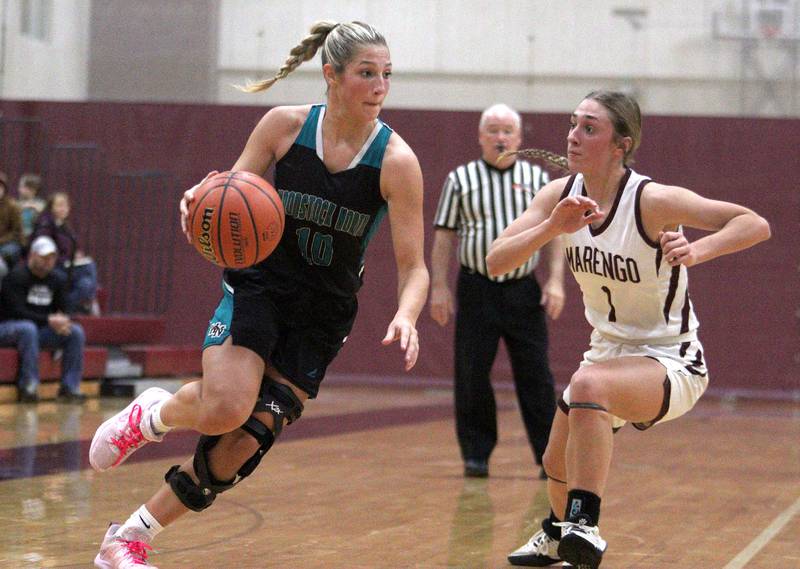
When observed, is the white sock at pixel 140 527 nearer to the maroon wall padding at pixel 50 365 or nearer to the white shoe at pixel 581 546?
the white shoe at pixel 581 546

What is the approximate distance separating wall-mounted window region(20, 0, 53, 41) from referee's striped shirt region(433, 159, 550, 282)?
331 inches

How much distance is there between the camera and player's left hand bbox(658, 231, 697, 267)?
12.0 ft

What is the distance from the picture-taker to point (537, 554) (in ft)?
13.9

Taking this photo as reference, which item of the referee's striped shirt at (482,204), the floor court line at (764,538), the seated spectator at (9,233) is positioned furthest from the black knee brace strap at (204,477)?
the seated spectator at (9,233)

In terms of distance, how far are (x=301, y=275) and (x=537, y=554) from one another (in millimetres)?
1252

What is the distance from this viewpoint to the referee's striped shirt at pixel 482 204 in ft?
21.5

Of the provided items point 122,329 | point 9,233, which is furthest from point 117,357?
point 9,233

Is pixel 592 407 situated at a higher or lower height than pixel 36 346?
higher

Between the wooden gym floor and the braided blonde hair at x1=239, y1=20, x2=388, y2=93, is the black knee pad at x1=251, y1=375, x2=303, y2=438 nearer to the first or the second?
the wooden gym floor

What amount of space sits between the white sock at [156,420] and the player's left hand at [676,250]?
5.09ft

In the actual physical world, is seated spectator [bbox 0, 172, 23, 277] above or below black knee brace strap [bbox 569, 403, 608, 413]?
below

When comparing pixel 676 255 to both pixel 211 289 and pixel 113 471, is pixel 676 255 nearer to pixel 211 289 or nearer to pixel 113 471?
pixel 113 471

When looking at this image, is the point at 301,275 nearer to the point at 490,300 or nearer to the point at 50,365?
the point at 490,300

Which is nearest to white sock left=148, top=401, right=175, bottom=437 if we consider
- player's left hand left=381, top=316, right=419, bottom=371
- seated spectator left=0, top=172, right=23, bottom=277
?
player's left hand left=381, top=316, right=419, bottom=371
